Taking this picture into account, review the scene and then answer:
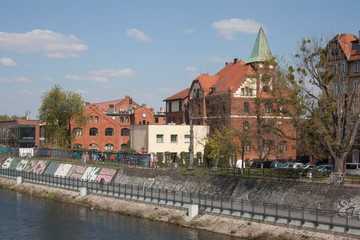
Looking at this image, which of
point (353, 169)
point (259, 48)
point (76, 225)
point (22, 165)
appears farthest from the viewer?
point (22, 165)

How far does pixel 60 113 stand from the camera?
9169 cm

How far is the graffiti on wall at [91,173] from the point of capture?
60875 millimetres

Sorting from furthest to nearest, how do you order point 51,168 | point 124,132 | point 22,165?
point 124,132 → point 22,165 → point 51,168

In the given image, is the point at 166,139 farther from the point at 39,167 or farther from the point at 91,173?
the point at 39,167

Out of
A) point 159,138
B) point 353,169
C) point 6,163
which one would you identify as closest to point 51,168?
point 159,138

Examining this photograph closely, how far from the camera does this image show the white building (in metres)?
76.2

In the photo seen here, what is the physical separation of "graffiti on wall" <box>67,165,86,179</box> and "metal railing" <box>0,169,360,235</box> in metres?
6.69

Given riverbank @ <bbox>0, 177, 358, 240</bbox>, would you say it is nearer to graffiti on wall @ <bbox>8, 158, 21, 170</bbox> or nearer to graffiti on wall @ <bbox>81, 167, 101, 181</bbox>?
graffiti on wall @ <bbox>81, 167, 101, 181</bbox>

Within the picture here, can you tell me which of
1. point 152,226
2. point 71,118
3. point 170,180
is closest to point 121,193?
point 170,180

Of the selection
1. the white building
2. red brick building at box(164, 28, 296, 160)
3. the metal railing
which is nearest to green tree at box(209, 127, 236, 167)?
red brick building at box(164, 28, 296, 160)

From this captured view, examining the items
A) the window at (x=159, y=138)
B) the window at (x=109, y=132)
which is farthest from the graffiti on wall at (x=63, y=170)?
the window at (x=109, y=132)

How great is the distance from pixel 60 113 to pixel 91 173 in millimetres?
33393

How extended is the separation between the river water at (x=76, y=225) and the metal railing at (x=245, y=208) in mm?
2667

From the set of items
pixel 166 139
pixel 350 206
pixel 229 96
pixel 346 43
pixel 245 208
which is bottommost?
pixel 245 208
